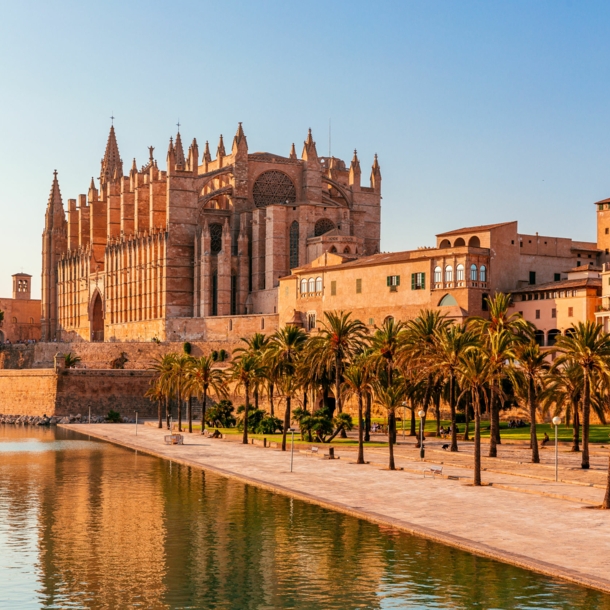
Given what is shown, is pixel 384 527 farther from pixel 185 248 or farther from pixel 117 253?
pixel 117 253

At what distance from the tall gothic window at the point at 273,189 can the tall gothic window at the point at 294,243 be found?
7701 mm

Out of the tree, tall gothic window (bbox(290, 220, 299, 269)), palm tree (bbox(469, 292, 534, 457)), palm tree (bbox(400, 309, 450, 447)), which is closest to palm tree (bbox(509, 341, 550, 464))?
palm tree (bbox(469, 292, 534, 457))

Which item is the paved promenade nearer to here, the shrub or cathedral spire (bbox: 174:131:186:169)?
the shrub

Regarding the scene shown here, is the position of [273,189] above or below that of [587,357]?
above

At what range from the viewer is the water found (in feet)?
63.4

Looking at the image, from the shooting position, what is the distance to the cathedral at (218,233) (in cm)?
A: 8125

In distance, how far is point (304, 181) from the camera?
8850 centimetres

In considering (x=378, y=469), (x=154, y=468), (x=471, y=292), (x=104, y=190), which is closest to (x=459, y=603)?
(x=378, y=469)

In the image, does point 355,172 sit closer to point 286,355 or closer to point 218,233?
point 218,233

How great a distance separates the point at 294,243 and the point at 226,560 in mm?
59530

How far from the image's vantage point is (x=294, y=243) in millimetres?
81500

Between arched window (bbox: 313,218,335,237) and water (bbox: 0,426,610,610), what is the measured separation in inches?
1941

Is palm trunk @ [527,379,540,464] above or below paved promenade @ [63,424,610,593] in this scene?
above

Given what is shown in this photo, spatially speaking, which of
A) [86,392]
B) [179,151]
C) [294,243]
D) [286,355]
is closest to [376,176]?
[294,243]
